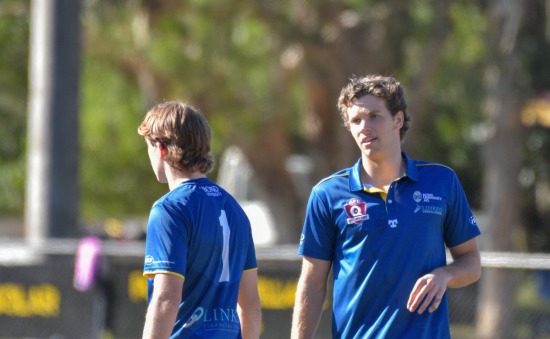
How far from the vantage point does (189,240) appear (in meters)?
4.15

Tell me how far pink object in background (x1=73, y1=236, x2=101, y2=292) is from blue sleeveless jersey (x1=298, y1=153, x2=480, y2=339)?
23.6 ft

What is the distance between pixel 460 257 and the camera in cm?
447

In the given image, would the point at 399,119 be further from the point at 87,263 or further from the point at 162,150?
the point at 87,263

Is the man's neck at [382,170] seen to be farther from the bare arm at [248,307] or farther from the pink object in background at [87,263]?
the pink object in background at [87,263]

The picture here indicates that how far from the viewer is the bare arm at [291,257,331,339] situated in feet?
14.6

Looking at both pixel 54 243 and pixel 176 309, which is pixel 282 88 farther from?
pixel 176 309

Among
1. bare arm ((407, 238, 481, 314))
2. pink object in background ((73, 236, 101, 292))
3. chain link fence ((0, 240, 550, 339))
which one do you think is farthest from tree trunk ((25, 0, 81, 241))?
bare arm ((407, 238, 481, 314))

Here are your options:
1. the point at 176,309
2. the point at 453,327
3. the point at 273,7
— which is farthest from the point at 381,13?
the point at 176,309

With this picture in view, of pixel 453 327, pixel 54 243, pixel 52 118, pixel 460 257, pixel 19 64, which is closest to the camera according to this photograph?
pixel 460 257

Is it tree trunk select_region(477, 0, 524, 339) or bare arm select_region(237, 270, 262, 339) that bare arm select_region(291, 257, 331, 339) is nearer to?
bare arm select_region(237, 270, 262, 339)

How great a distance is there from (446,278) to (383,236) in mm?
304

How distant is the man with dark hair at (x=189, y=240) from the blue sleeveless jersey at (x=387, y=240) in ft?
1.35

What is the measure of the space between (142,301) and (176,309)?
7797mm

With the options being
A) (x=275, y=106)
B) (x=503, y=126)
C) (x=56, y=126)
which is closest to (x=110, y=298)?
(x=56, y=126)
